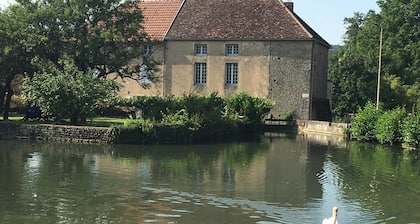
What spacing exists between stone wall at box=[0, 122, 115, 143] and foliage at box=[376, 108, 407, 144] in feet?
53.2

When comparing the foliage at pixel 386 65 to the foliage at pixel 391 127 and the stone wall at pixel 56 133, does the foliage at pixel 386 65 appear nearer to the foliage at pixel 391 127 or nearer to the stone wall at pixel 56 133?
the foliage at pixel 391 127

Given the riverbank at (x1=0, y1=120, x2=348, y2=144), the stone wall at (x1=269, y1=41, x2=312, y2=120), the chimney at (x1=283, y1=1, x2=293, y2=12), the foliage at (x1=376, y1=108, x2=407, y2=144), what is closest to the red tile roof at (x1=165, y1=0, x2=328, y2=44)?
the stone wall at (x1=269, y1=41, x2=312, y2=120)

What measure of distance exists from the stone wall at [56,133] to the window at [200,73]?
66.4 ft

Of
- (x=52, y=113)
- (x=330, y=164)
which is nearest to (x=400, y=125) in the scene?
(x=330, y=164)

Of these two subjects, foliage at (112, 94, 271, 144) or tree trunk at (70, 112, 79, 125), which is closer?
foliage at (112, 94, 271, 144)

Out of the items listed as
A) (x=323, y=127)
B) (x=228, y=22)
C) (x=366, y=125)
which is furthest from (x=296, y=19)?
(x=366, y=125)

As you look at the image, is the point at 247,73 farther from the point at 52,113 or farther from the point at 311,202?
the point at 311,202

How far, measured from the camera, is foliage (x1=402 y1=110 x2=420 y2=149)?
32406mm

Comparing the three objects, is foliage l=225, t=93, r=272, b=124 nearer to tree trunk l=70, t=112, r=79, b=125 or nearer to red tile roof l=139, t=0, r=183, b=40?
red tile roof l=139, t=0, r=183, b=40

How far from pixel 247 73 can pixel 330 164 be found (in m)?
24.1

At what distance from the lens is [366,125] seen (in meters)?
37.1

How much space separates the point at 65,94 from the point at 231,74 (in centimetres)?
2005

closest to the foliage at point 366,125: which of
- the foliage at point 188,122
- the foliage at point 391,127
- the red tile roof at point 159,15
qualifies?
the foliage at point 391,127

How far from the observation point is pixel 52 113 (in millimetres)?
32031
